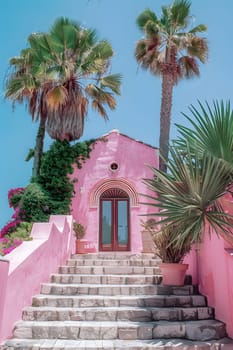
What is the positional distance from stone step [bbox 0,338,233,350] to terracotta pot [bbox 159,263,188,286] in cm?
163

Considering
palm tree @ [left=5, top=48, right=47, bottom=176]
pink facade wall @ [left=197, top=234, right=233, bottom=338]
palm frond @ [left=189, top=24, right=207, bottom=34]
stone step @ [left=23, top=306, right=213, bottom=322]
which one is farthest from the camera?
palm frond @ [left=189, top=24, right=207, bottom=34]

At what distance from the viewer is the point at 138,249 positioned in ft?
43.9

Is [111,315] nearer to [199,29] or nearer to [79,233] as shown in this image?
[79,233]

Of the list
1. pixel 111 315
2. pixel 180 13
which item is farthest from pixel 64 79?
pixel 111 315

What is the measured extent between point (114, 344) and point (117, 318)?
74 centimetres

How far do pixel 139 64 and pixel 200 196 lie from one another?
1006 centimetres

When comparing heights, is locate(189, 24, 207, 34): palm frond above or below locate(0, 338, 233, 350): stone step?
above

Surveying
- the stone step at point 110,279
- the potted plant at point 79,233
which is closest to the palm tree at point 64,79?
the potted plant at point 79,233

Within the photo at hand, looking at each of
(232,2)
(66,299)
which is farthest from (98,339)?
(232,2)

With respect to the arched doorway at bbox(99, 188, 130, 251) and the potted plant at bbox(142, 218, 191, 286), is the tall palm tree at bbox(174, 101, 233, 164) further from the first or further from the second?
the arched doorway at bbox(99, 188, 130, 251)

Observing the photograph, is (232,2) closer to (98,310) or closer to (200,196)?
(200,196)

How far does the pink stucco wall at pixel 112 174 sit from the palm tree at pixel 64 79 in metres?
2.91

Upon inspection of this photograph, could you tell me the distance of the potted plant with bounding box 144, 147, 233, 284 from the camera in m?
4.73

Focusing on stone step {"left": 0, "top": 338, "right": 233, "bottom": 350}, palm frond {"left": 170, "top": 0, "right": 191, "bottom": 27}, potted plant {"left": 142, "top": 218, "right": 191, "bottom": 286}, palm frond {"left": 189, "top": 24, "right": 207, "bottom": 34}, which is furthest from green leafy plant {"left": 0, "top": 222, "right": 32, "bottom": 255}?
palm frond {"left": 189, "top": 24, "right": 207, "bottom": 34}
